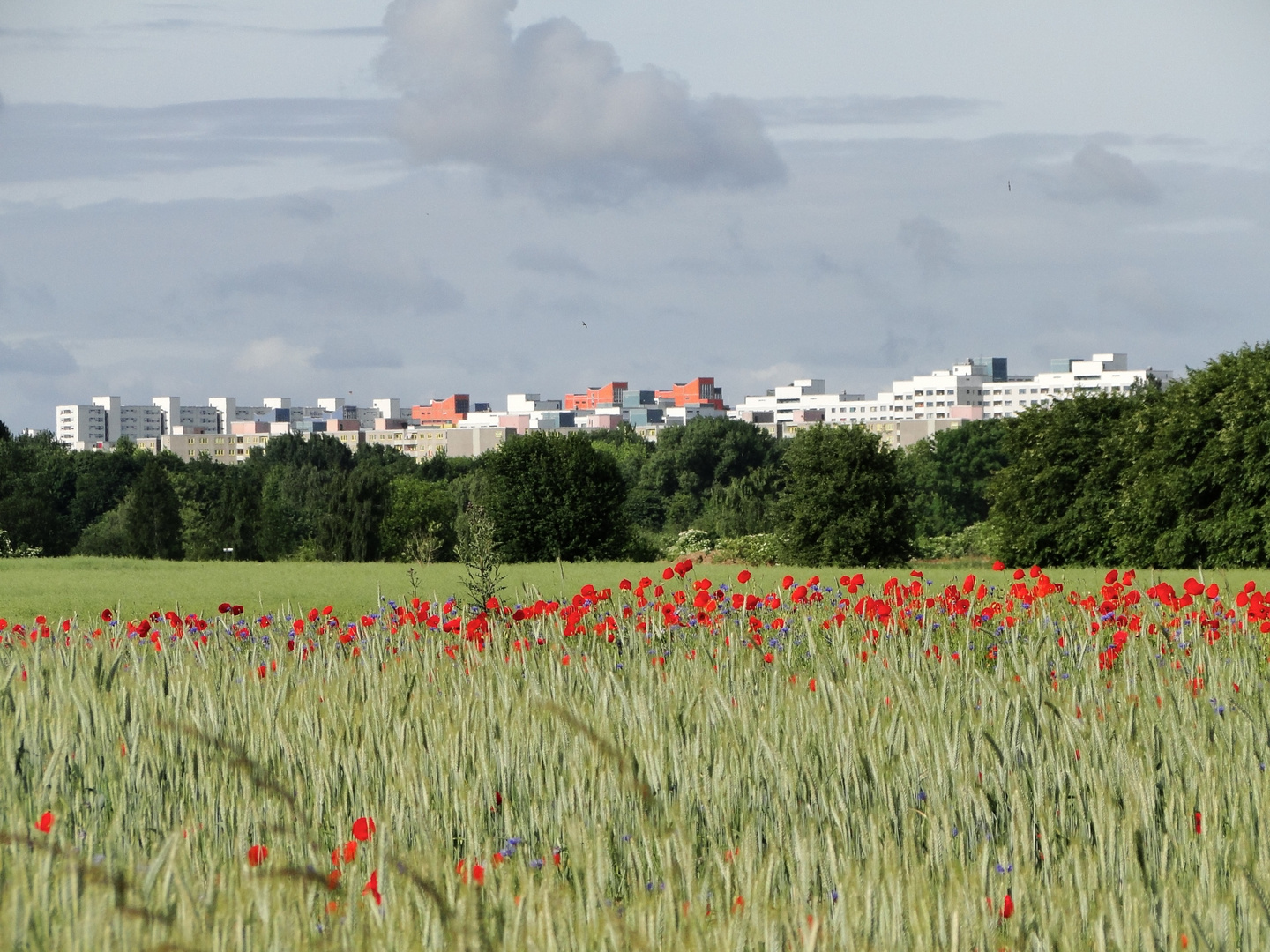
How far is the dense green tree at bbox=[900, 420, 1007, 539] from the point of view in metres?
76.6

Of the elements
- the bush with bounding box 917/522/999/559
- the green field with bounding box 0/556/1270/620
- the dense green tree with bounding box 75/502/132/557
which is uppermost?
the dense green tree with bounding box 75/502/132/557

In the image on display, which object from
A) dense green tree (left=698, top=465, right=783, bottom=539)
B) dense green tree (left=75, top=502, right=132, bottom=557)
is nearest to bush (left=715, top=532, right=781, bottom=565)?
dense green tree (left=698, top=465, right=783, bottom=539)

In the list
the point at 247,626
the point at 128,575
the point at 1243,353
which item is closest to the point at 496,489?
the point at 128,575

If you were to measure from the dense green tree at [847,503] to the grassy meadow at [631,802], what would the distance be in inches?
1215

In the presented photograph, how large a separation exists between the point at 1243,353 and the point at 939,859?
33.1 m

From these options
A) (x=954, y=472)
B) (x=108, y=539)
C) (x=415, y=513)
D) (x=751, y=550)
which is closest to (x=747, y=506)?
(x=751, y=550)

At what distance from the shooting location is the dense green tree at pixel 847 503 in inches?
1485

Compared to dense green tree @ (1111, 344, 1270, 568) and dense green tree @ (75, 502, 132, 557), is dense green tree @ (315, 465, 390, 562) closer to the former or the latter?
dense green tree @ (75, 502, 132, 557)

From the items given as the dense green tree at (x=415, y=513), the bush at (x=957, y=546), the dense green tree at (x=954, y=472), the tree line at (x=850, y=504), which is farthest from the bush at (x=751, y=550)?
the dense green tree at (x=954, y=472)

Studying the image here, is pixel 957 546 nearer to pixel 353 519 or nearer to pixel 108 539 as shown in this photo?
pixel 353 519

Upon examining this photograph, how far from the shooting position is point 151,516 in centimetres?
5756

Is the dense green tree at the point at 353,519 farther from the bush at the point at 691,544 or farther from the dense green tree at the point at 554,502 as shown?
the dense green tree at the point at 554,502

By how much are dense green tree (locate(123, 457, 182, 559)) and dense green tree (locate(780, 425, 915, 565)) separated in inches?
1296

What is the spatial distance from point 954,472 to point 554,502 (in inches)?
1774
